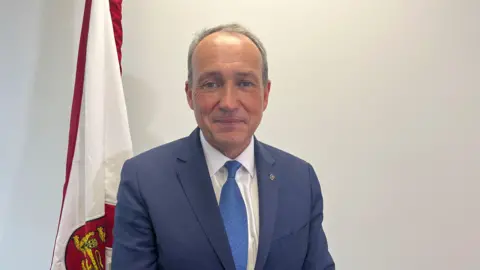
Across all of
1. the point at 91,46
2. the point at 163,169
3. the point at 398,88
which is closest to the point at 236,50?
the point at 163,169

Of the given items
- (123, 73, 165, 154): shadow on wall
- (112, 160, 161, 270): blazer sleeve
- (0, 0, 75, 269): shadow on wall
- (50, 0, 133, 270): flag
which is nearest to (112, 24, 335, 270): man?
(112, 160, 161, 270): blazer sleeve

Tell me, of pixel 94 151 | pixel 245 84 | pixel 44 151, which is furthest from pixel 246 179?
pixel 44 151

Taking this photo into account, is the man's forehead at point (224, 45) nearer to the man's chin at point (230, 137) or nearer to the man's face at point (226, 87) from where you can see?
the man's face at point (226, 87)

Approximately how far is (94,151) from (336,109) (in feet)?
3.39

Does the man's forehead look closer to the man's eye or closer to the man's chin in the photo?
the man's eye

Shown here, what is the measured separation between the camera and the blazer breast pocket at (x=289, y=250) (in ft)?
3.68

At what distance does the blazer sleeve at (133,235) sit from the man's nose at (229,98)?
326 mm

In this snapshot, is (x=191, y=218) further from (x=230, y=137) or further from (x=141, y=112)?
(x=141, y=112)

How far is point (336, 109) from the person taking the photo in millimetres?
1802

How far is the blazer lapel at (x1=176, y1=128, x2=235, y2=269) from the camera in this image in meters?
1.07

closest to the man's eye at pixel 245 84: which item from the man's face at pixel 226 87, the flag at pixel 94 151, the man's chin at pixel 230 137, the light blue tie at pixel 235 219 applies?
the man's face at pixel 226 87

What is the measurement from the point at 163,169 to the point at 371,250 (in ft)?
3.74

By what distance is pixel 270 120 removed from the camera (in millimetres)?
1808

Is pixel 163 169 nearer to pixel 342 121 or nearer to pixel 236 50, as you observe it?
pixel 236 50
